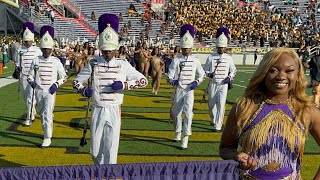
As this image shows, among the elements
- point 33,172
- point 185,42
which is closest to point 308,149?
point 185,42

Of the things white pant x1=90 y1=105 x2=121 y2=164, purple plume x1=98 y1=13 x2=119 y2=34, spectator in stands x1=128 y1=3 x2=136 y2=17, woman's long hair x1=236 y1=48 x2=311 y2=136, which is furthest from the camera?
spectator in stands x1=128 y1=3 x2=136 y2=17

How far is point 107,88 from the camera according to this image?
5574 mm

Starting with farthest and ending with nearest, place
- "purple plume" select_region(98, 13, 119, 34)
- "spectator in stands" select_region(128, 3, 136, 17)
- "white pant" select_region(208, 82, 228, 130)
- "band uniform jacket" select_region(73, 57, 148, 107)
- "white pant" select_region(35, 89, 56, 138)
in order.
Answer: "spectator in stands" select_region(128, 3, 136, 17), "white pant" select_region(208, 82, 228, 130), "white pant" select_region(35, 89, 56, 138), "purple plume" select_region(98, 13, 119, 34), "band uniform jacket" select_region(73, 57, 148, 107)

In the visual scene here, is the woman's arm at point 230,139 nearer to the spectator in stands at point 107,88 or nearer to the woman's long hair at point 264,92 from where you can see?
the woman's long hair at point 264,92

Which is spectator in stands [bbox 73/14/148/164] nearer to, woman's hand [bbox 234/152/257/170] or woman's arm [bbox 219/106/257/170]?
woman's arm [bbox 219/106/257/170]

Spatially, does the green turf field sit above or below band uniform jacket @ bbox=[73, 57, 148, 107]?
below

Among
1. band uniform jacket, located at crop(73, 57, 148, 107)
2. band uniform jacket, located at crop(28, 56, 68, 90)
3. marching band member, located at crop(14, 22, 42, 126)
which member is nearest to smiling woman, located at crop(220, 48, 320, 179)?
band uniform jacket, located at crop(73, 57, 148, 107)

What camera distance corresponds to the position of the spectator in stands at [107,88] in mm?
5406

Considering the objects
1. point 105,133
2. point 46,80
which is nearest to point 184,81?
point 46,80

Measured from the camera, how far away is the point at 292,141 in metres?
2.46

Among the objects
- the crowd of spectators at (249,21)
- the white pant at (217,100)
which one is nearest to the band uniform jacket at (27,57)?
the white pant at (217,100)

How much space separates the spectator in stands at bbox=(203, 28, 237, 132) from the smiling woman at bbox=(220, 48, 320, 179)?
6963 millimetres

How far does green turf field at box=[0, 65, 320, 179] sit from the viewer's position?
7.14 m

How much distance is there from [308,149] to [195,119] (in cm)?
349
